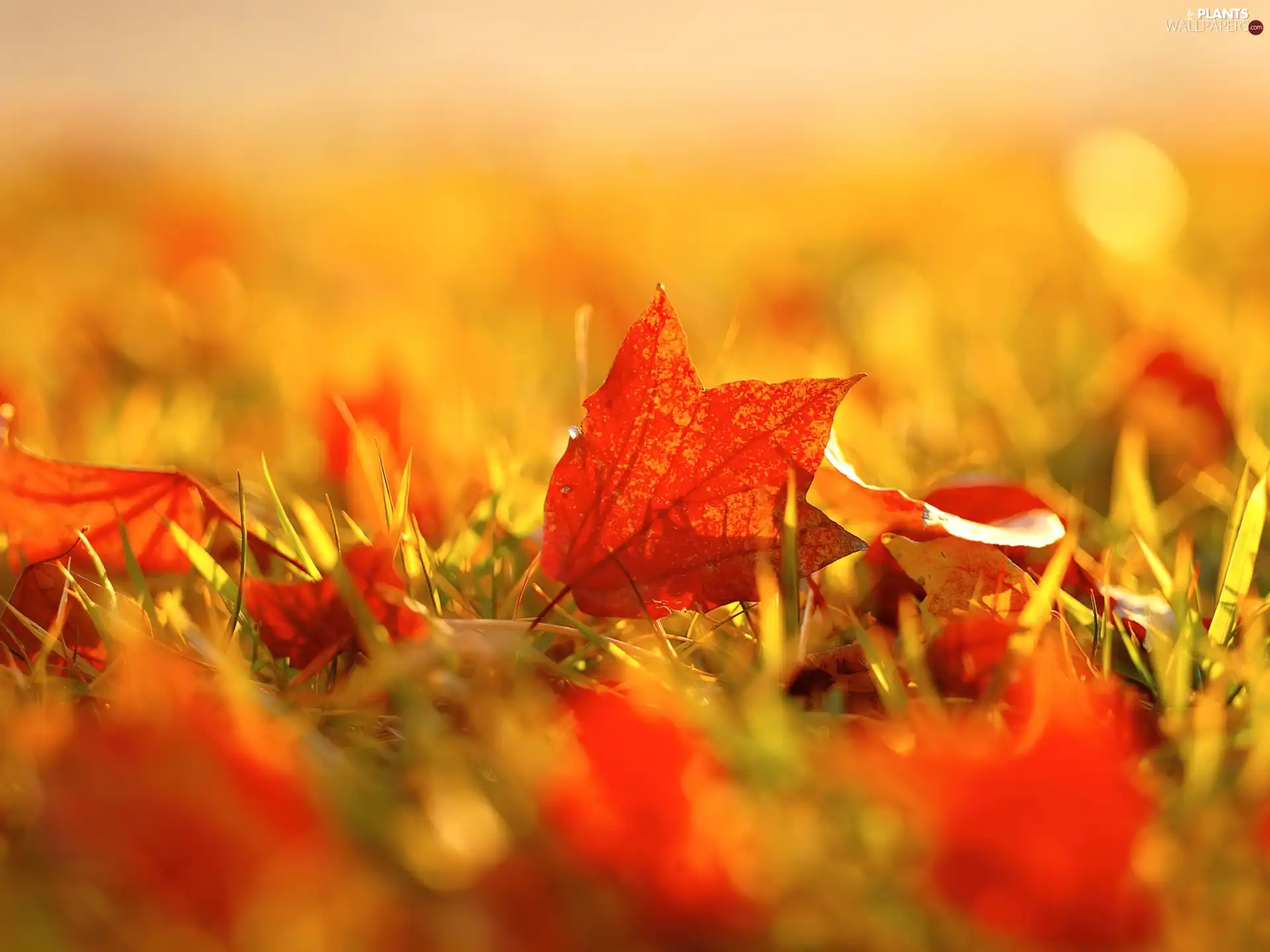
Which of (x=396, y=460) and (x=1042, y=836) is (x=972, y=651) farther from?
(x=396, y=460)

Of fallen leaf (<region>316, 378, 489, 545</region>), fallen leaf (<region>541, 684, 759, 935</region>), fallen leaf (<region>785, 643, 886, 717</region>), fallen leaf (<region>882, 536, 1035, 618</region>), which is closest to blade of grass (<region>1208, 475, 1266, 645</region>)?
fallen leaf (<region>882, 536, 1035, 618</region>)

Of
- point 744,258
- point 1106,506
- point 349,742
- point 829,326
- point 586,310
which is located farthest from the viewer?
point 744,258

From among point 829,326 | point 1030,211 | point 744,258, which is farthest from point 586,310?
point 1030,211

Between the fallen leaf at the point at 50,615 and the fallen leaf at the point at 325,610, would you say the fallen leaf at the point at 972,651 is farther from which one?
the fallen leaf at the point at 50,615

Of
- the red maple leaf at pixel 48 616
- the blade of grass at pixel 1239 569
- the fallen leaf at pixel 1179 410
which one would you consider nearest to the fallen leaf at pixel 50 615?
the red maple leaf at pixel 48 616

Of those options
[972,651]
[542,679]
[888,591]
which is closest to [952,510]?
[888,591]

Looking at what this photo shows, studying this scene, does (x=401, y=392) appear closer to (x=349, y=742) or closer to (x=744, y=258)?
(x=349, y=742)
